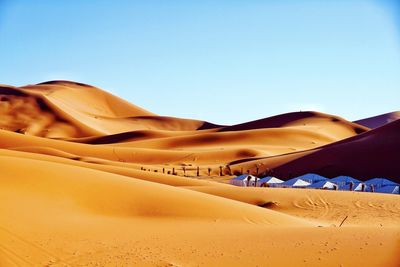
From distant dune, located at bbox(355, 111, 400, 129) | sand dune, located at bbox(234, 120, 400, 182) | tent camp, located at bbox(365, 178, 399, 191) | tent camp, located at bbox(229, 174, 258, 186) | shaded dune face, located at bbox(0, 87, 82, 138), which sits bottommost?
tent camp, located at bbox(229, 174, 258, 186)

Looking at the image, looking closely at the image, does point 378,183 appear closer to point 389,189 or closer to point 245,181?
point 389,189

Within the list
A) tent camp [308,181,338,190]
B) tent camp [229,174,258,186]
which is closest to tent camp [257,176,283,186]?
tent camp [229,174,258,186]

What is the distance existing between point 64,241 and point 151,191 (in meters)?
7.39

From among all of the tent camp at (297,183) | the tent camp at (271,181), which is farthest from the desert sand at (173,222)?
the tent camp at (271,181)

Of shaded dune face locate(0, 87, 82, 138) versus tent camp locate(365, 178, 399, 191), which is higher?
shaded dune face locate(0, 87, 82, 138)

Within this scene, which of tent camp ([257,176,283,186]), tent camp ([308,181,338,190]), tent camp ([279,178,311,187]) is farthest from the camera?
tent camp ([257,176,283,186])

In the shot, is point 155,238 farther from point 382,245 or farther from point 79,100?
point 79,100

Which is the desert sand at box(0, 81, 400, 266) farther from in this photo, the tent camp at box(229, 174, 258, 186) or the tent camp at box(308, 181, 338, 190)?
the tent camp at box(229, 174, 258, 186)

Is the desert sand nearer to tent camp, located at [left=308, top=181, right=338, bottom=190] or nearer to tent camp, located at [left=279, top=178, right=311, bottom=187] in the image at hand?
tent camp, located at [left=279, top=178, right=311, bottom=187]

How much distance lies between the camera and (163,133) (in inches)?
4306

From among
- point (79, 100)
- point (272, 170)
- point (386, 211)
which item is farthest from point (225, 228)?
point (79, 100)

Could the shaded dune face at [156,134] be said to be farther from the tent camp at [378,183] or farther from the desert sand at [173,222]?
the desert sand at [173,222]

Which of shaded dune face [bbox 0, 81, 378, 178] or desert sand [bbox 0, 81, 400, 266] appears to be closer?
desert sand [bbox 0, 81, 400, 266]

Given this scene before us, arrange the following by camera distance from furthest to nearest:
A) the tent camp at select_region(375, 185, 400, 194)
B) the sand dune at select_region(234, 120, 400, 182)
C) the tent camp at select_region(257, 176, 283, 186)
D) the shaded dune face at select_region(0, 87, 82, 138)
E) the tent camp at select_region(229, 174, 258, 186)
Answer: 1. the shaded dune face at select_region(0, 87, 82, 138)
2. the sand dune at select_region(234, 120, 400, 182)
3. the tent camp at select_region(229, 174, 258, 186)
4. the tent camp at select_region(257, 176, 283, 186)
5. the tent camp at select_region(375, 185, 400, 194)
